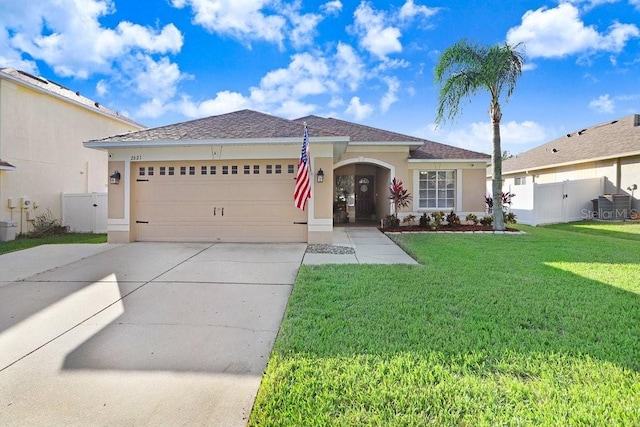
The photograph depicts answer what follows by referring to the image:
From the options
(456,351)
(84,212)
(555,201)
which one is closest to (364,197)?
(555,201)

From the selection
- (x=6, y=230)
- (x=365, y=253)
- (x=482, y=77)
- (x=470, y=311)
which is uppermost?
(x=482, y=77)

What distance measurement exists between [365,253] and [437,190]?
23.4 ft

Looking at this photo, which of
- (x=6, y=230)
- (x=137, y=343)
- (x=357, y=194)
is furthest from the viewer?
(x=357, y=194)

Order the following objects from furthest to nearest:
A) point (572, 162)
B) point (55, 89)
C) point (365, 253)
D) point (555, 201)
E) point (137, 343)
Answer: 1. point (572, 162)
2. point (555, 201)
3. point (55, 89)
4. point (365, 253)
5. point (137, 343)

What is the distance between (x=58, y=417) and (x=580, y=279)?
6.86 metres

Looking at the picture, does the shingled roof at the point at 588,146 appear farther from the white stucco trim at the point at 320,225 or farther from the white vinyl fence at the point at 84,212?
the white vinyl fence at the point at 84,212

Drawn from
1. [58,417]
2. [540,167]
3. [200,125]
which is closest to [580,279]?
[58,417]

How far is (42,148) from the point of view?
12.2m

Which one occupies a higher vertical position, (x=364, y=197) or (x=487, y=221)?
(x=364, y=197)

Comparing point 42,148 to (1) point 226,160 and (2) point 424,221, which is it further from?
(2) point 424,221

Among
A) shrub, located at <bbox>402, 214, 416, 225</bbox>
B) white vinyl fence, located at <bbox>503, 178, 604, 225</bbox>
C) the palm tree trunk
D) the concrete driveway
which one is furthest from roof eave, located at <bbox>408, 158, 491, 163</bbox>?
the concrete driveway

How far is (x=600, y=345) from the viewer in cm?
291

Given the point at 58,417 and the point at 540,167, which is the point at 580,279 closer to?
the point at 58,417

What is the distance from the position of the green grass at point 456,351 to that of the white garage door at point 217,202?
3.94m
